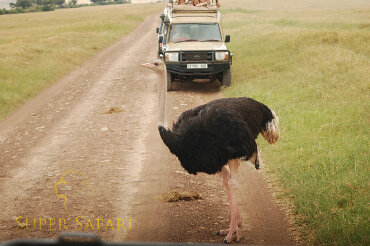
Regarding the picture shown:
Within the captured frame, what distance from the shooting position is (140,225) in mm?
5031

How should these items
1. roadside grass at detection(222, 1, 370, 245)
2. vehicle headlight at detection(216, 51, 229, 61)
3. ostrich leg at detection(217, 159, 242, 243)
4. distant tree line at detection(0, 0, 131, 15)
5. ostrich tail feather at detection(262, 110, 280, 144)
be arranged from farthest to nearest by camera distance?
distant tree line at detection(0, 0, 131, 15) < vehicle headlight at detection(216, 51, 229, 61) < ostrich tail feather at detection(262, 110, 280, 144) < roadside grass at detection(222, 1, 370, 245) < ostrich leg at detection(217, 159, 242, 243)

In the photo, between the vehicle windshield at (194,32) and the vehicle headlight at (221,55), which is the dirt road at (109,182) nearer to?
the vehicle headlight at (221,55)

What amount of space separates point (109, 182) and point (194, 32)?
27.4ft

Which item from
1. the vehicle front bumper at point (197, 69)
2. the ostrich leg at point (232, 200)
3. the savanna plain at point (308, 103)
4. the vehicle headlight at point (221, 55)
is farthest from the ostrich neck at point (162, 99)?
the vehicle headlight at point (221, 55)

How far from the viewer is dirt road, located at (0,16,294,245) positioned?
196 inches

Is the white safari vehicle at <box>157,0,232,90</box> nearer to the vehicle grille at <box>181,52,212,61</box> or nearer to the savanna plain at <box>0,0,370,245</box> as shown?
the vehicle grille at <box>181,52,212,61</box>

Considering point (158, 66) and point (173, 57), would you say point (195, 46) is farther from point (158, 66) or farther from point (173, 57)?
point (158, 66)

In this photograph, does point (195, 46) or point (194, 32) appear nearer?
point (195, 46)

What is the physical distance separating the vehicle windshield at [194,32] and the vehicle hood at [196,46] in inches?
13.8

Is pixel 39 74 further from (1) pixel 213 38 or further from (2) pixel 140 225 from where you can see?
(2) pixel 140 225

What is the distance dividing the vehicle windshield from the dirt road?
2.65 m

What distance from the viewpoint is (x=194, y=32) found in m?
13.9

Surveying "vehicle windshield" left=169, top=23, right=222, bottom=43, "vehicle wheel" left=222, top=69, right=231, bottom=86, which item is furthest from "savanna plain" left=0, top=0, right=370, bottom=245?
"vehicle windshield" left=169, top=23, right=222, bottom=43

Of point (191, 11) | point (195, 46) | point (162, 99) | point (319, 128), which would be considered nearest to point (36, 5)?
point (191, 11)
